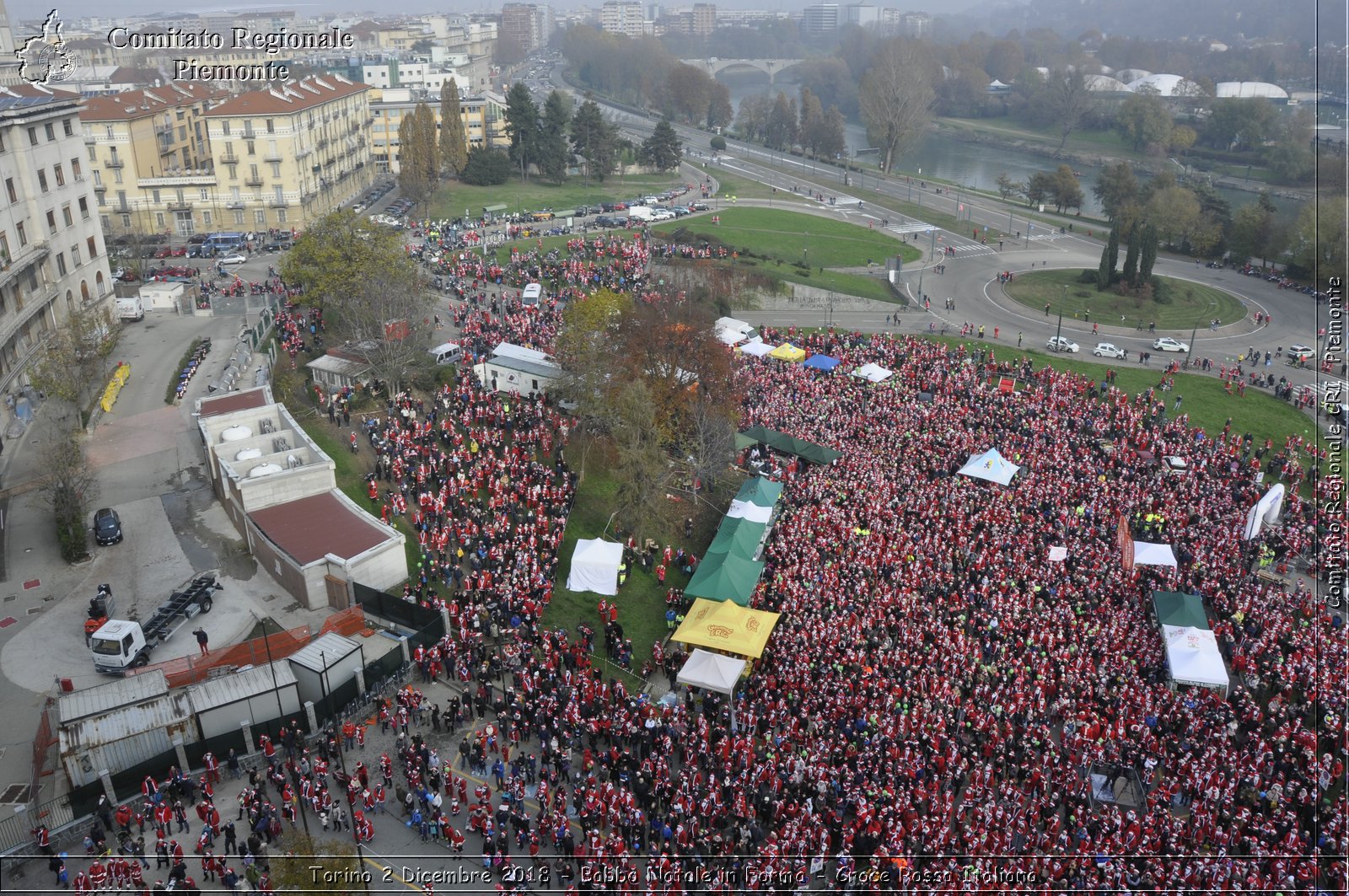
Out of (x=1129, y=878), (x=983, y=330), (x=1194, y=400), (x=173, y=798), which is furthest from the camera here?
(x=983, y=330)

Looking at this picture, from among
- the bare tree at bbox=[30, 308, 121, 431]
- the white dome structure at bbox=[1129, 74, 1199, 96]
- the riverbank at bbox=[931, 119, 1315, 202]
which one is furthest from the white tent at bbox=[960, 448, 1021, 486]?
the white dome structure at bbox=[1129, 74, 1199, 96]

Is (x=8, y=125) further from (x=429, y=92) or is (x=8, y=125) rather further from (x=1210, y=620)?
(x=429, y=92)

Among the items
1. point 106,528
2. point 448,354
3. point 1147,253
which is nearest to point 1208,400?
point 1147,253

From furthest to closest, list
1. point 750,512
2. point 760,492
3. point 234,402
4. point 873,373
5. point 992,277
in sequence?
A: point 992,277 → point 873,373 → point 234,402 → point 760,492 → point 750,512

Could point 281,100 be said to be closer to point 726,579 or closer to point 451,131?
point 451,131

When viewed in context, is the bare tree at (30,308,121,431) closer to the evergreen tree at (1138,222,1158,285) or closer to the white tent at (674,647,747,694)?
the white tent at (674,647,747,694)

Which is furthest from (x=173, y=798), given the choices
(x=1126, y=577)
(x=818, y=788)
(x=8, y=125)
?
(x=8, y=125)
